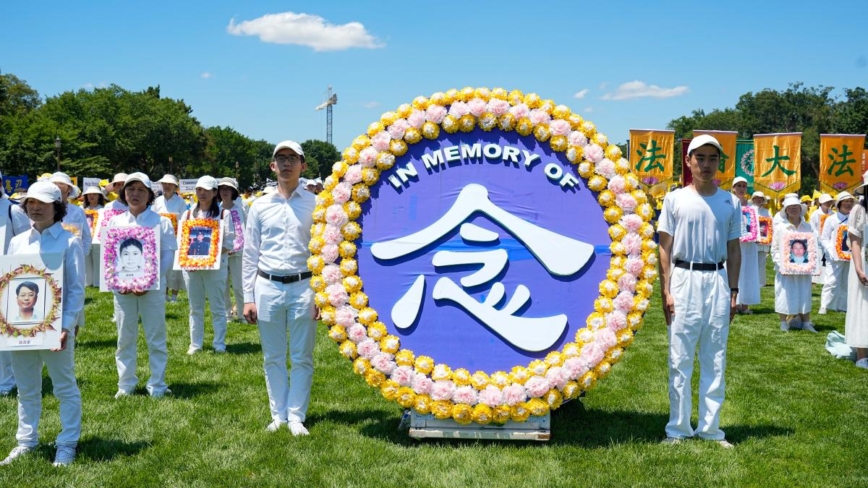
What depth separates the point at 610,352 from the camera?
5.28m

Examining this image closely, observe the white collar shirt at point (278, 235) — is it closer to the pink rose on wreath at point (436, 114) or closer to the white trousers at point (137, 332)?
the pink rose on wreath at point (436, 114)

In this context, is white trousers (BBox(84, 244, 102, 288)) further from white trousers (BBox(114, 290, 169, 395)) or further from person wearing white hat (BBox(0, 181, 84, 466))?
person wearing white hat (BBox(0, 181, 84, 466))

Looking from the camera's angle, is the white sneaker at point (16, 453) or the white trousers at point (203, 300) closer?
the white sneaker at point (16, 453)

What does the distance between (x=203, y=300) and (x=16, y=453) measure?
4.11 metres

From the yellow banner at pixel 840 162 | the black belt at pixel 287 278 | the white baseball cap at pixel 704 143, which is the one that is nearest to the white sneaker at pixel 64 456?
the black belt at pixel 287 278

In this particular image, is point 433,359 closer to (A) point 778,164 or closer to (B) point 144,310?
(B) point 144,310

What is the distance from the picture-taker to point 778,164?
704 inches

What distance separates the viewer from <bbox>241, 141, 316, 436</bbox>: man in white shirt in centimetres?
574

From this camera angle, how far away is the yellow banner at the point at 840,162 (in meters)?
18.4

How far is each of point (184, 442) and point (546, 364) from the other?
3.03 m

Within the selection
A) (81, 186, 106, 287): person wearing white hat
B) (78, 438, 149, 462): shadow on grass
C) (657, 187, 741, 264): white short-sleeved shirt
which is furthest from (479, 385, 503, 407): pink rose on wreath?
(81, 186, 106, 287): person wearing white hat

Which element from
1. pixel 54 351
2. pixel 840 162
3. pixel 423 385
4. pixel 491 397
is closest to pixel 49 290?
pixel 54 351

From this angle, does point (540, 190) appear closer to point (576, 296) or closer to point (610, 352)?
point (576, 296)

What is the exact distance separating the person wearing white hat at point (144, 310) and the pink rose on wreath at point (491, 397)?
11.4ft
